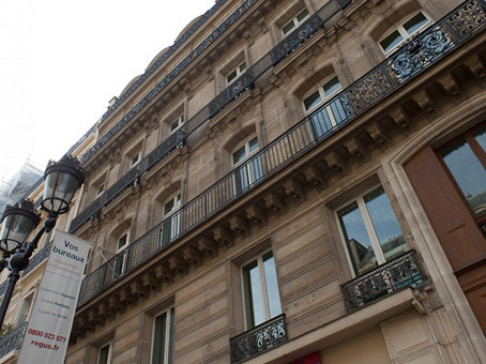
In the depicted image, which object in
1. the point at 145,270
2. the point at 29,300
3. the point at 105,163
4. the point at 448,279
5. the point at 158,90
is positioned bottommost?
the point at 448,279

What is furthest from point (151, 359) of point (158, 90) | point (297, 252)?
point (158, 90)

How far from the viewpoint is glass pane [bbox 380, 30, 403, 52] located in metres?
10.0

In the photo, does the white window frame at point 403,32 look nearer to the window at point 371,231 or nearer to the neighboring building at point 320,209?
the neighboring building at point 320,209

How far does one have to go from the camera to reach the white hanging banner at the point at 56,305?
22.9 ft

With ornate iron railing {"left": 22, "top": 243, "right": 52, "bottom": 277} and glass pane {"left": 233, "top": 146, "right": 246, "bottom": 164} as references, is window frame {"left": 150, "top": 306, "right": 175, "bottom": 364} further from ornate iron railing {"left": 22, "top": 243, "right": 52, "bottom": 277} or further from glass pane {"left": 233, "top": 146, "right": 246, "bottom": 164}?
ornate iron railing {"left": 22, "top": 243, "right": 52, "bottom": 277}

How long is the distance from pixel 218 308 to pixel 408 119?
545 centimetres

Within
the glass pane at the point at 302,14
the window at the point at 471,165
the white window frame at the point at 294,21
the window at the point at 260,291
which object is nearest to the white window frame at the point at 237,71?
the white window frame at the point at 294,21

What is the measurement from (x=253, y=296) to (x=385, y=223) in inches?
130

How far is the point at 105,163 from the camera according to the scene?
18969 mm

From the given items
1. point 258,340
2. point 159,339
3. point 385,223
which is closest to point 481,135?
point 385,223

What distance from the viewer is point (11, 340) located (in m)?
15.6

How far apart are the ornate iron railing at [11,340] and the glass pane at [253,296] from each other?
Answer: 421 inches

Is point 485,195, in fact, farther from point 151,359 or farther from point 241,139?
point 151,359

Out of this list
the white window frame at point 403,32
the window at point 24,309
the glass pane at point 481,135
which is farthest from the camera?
the window at point 24,309
